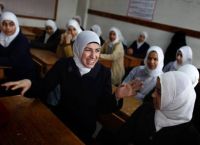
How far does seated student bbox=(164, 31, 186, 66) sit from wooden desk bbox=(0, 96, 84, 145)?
12.8 feet

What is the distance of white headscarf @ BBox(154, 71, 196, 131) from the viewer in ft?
5.01

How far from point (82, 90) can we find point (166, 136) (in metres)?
0.63

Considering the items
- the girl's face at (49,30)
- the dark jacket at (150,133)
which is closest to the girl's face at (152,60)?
the dark jacket at (150,133)

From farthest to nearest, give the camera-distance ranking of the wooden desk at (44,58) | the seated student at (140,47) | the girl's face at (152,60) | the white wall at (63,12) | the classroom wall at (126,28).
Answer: the white wall at (63,12) < the seated student at (140,47) < the classroom wall at (126,28) < the wooden desk at (44,58) < the girl's face at (152,60)

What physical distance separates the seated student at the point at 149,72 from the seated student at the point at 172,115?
119 cm

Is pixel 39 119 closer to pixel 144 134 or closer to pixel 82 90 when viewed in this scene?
pixel 82 90

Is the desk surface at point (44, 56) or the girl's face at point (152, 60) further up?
the girl's face at point (152, 60)

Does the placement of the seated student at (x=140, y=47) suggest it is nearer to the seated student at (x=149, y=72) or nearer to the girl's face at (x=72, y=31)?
the girl's face at (x=72, y=31)

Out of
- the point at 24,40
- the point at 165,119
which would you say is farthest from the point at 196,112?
the point at 24,40

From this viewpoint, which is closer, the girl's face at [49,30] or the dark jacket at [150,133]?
the dark jacket at [150,133]

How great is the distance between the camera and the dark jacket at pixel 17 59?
9.70ft

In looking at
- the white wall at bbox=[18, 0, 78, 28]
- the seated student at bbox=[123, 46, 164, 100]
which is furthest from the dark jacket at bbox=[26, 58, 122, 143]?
the white wall at bbox=[18, 0, 78, 28]

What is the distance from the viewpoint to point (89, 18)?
7.96m

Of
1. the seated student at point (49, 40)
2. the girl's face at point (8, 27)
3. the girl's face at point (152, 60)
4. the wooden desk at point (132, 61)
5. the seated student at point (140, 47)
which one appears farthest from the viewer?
the seated student at point (140, 47)
